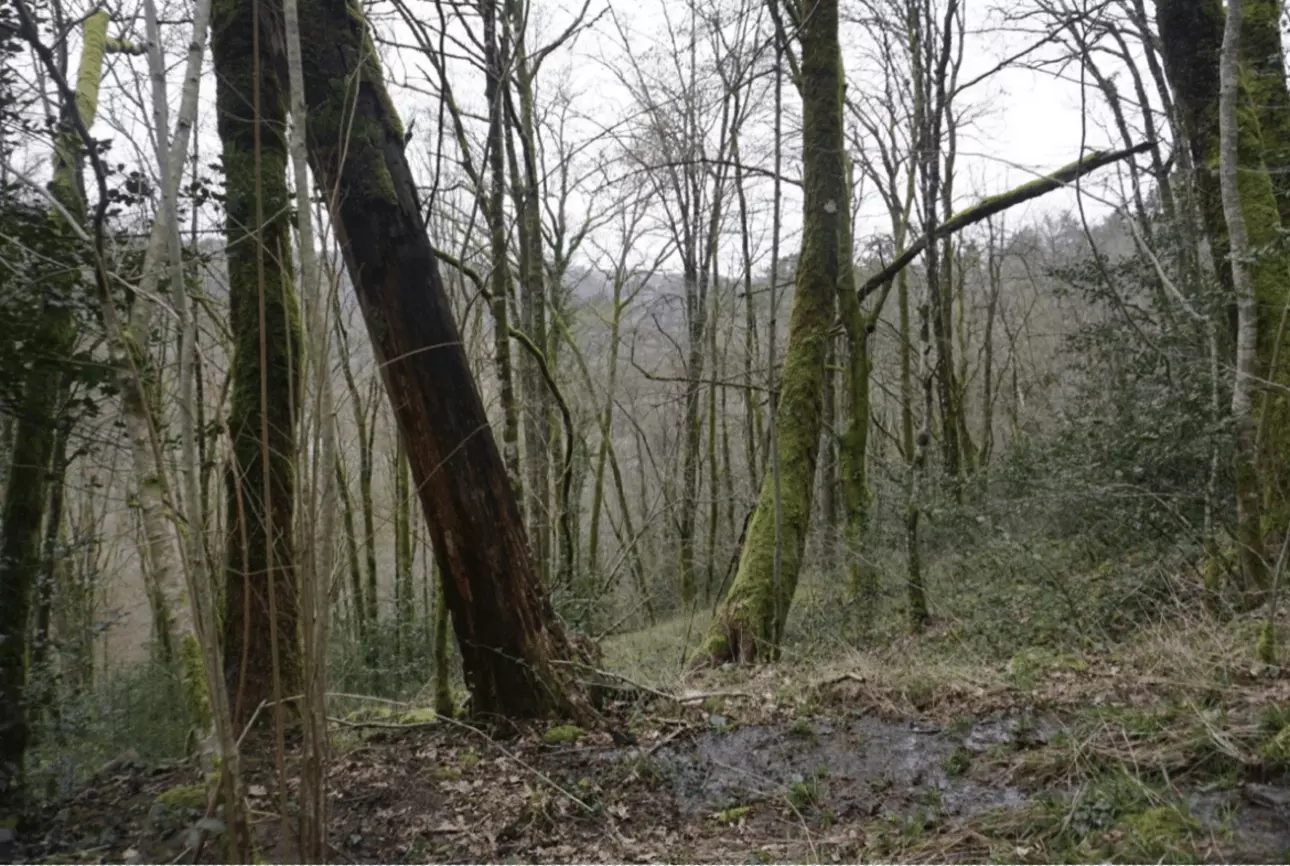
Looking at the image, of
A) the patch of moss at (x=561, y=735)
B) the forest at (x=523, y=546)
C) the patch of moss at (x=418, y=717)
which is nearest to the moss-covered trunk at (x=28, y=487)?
the forest at (x=523, y=546)

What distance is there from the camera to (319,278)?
2104 mm

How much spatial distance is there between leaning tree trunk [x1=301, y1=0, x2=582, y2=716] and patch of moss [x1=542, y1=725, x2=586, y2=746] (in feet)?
0.48

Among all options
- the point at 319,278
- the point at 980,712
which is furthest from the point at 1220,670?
the point at 319,278

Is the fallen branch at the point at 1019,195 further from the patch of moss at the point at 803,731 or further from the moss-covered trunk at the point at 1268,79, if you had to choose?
the patch of moss at the point at 803,731

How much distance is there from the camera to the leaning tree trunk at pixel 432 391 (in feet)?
12.5

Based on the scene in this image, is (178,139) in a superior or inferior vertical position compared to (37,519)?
superior

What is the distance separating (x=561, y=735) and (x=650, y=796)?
622 mm

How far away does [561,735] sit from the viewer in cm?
391

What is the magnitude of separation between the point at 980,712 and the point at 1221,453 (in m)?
3.09

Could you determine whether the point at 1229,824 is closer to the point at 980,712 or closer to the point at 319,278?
the point at 980,712

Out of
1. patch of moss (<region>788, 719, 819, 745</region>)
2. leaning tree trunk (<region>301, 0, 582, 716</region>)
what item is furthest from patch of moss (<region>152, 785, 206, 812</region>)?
patch of moss (<region>788, 719, 819, 745</region>)

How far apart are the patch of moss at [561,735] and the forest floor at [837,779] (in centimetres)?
1

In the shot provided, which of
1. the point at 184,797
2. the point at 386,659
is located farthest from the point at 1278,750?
the point at 386,659

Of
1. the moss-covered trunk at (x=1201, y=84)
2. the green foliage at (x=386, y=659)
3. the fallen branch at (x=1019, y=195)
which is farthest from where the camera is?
the green foliage at (x=386, y=659)
